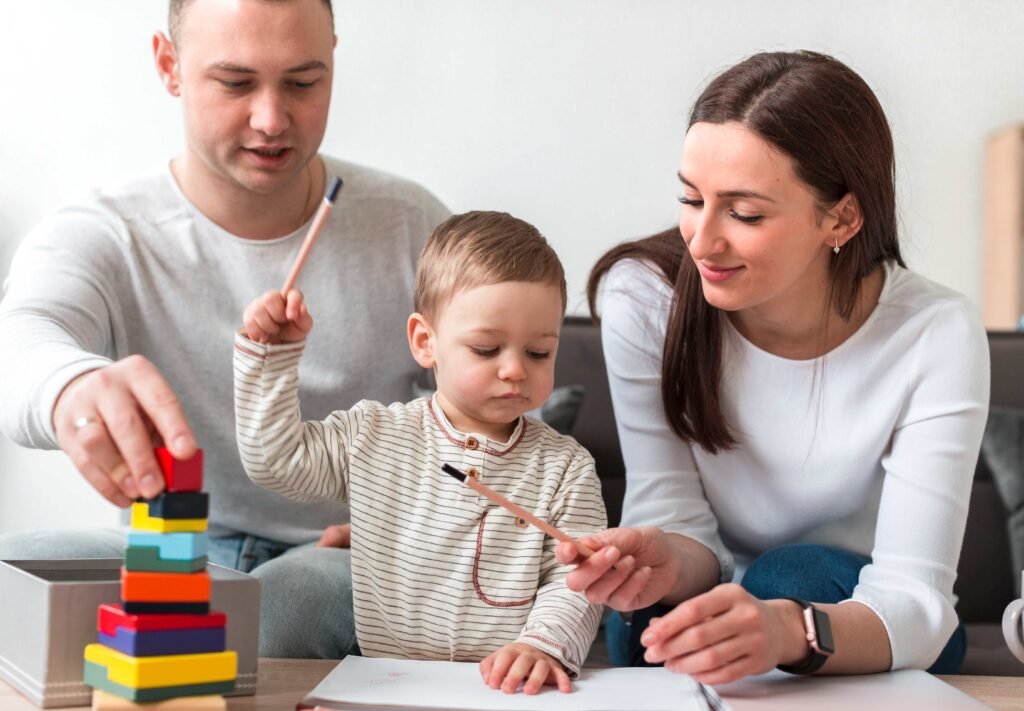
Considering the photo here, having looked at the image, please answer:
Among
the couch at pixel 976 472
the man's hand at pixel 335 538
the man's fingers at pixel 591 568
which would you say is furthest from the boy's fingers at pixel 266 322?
the couch at pixel 976 472

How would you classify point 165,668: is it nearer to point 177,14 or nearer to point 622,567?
point 622,567

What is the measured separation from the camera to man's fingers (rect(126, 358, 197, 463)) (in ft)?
2.89

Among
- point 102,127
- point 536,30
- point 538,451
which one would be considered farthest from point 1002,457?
point 102,127

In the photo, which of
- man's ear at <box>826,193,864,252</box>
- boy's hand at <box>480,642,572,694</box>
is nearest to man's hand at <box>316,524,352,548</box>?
boy's hand at <box>480,642,572,694</box>

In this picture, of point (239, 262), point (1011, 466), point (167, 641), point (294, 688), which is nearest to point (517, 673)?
point (294, 688)

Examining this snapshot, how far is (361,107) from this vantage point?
259 cm

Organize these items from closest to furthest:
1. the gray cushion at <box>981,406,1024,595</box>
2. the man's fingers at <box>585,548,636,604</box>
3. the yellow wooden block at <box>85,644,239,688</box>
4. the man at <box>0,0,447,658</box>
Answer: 1. the yellow wooden block at <box>85,644,239,688</box>
2. the man's fingers at <box>585,548,636,604</box>
3. the man at <box>0,0,447,658</box>
4. the gray cushion at <box>981,406,1024,595</box>

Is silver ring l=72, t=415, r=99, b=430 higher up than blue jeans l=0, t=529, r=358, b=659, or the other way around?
silver ring l=72, t=415, r=99, b=430

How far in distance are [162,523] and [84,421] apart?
0.41 feet

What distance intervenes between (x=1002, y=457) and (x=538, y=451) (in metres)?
1.09

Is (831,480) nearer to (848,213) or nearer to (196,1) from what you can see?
(848,213)

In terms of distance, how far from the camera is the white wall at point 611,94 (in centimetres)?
255

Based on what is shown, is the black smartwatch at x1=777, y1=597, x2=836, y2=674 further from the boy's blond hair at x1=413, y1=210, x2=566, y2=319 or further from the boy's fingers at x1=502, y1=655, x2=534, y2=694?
the boy's blond hair at x1=413, y1=210, x2=566, y2=319

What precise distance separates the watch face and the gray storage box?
531 mm
